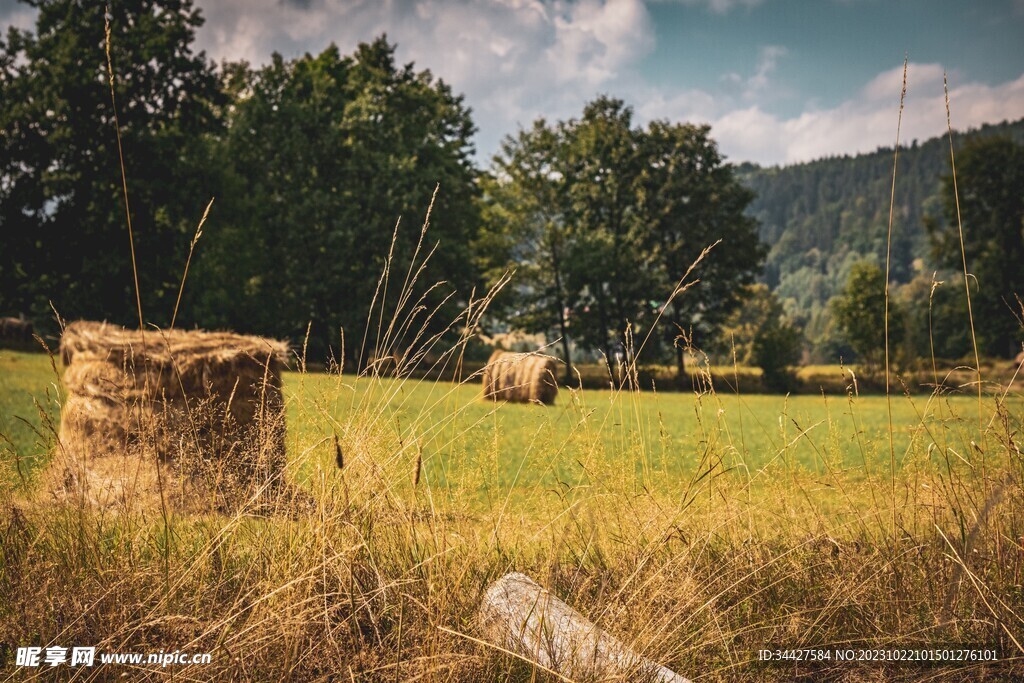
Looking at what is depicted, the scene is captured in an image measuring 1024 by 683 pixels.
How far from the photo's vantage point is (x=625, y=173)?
35.6m

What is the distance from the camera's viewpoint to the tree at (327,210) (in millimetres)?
26344

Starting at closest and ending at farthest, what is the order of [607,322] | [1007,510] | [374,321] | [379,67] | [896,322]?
[1007,510], [374,321], [379,67], [607,322], [896,322]

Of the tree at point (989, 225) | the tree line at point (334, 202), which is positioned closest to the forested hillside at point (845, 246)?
the tree at point (989, 225)

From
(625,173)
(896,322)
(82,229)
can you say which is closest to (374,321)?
(82,229)

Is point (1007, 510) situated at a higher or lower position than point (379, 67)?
lower

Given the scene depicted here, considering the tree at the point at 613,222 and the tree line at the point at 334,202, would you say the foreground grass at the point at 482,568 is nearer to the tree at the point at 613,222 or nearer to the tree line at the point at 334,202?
the tree line at the point at 334,202

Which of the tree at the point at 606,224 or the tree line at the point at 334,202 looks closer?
the tree line at the point at 334,202

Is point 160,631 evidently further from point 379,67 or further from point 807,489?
point 379,67

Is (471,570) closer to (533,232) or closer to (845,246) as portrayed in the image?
(533,232)

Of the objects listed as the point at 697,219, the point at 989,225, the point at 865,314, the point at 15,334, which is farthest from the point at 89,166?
the point at 865,314

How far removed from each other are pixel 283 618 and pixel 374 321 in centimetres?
2462

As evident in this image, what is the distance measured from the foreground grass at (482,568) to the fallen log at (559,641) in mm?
70

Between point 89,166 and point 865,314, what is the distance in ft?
154

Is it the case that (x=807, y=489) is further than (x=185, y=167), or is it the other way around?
(x=185, y=167)
